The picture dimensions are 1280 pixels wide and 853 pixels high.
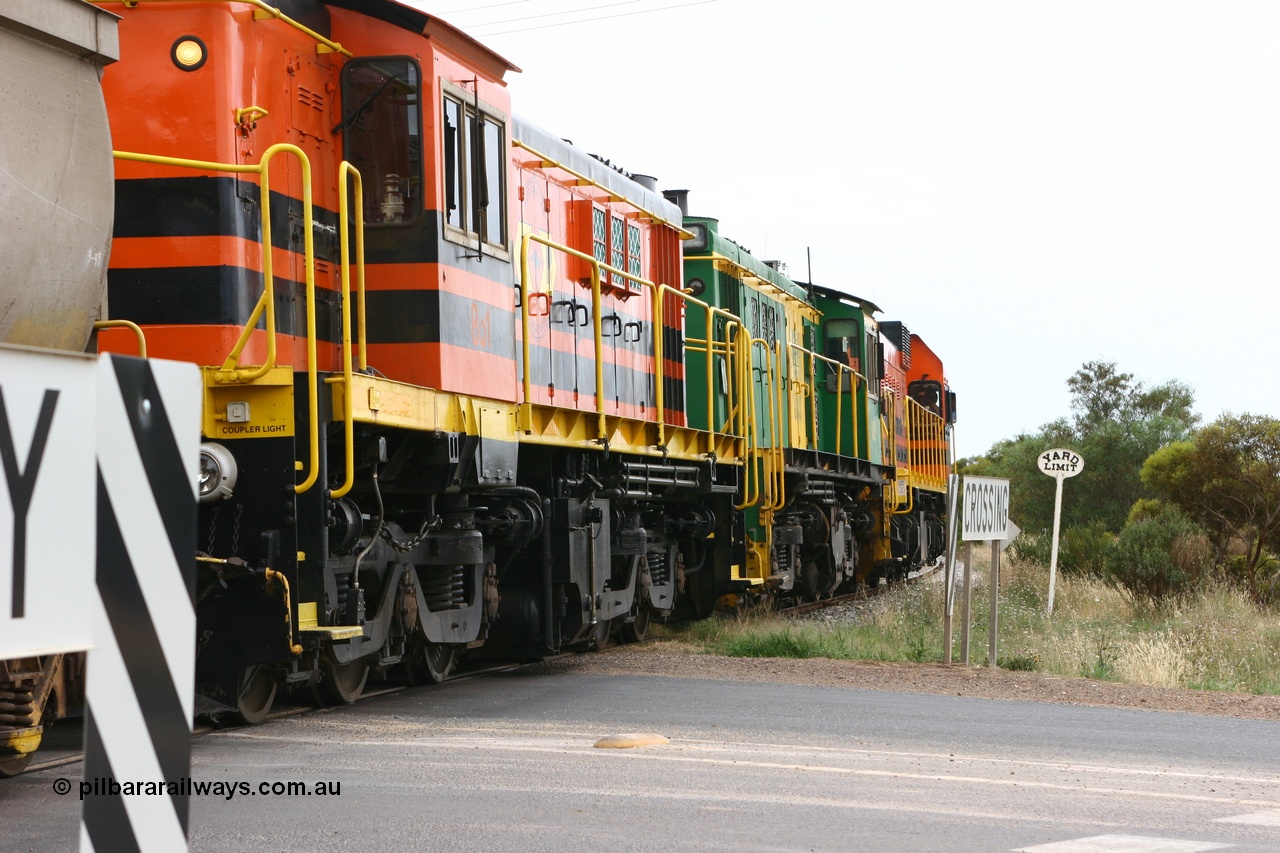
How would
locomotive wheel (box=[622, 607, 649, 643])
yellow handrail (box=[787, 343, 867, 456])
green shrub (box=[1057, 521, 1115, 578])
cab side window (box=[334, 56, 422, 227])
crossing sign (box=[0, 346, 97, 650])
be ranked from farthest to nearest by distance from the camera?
1. green shrub (box=[1057, 521, 1115, 578])
2. yellow handrail (box=[787, 343, 867, 456])
3. locomotive wheel (box=[622, 607, 649, 643])
4. cab side window (box=[334, 56, 422, 227])
5. crossing sign (box=[0, 346, 97, 650])

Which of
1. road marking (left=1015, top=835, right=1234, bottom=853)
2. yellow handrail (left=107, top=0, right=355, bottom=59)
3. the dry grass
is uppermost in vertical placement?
yellow handrail (left=107, top=0, right=355, bottom=59)

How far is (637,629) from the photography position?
13.3 metres

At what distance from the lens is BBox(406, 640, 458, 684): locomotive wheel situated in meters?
9.55

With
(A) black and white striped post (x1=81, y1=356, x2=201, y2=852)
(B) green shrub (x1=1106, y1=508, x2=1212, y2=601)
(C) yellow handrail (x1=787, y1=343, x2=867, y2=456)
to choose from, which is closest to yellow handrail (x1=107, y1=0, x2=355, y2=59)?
(A) black and white striped post (x1=81, y1=356, x2=201, y2=852)

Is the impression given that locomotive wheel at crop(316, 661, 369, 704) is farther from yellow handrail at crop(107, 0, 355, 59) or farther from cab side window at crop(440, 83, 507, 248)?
yellow handrail at crop(107, 0, 355, 59)

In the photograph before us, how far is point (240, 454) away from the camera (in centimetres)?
709

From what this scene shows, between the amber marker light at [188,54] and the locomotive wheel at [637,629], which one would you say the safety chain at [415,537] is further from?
the locomotive wheel at [637,629]

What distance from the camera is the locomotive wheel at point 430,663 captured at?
955 centimetres

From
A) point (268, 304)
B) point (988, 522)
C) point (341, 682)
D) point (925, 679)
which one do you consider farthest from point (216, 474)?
point (988, 522)

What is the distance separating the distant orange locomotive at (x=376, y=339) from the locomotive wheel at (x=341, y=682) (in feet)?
0.07

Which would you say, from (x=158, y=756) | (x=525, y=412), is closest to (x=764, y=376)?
(x=525, y=412)

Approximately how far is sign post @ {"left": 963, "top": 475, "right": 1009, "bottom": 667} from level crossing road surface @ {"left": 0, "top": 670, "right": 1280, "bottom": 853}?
2.38m

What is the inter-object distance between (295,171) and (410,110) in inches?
30.1

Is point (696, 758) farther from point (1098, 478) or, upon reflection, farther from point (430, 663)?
point (1098, 478)
